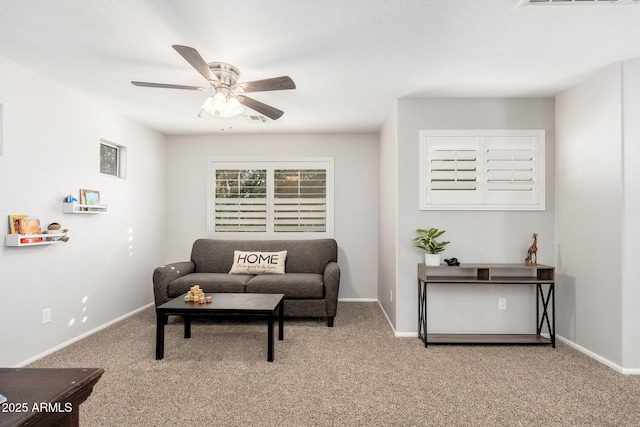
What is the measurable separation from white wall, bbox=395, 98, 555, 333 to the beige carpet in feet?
1.20

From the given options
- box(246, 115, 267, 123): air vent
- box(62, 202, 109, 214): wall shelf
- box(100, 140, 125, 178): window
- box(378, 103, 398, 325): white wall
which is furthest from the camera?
box(246, 115, 267, 123): air vent

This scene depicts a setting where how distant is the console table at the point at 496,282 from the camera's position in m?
3.48

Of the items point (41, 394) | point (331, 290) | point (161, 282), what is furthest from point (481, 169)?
point (41, 394)

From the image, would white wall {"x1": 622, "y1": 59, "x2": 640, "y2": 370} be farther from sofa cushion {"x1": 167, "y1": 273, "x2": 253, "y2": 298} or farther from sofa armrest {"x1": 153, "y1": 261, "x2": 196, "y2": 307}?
sofa armrest {"x1": 153, "y1": 261, "x2": 196, "y2": 307}

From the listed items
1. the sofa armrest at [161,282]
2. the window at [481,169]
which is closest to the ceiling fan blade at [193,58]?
the window at [481,169]

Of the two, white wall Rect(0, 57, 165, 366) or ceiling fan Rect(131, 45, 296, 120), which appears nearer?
ceiling fan Rect(131, 45, 296, 120)

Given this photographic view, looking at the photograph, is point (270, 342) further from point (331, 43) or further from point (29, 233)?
point (331, 43)

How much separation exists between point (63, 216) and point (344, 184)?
3.44 m

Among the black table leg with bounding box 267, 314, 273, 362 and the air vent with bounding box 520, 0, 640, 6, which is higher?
the air vent with bounding box 520, 0, 640, 6

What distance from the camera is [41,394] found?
809 mm

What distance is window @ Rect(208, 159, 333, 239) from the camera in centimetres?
544

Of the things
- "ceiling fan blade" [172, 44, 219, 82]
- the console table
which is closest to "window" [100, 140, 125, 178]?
"ceiling fan blade" [172, 44, 219, 82]

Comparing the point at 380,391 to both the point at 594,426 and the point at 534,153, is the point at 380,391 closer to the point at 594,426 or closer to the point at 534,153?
the point at 594,426

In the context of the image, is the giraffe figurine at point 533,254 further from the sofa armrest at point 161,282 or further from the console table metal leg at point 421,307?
the sofa armrest at point 161,282
